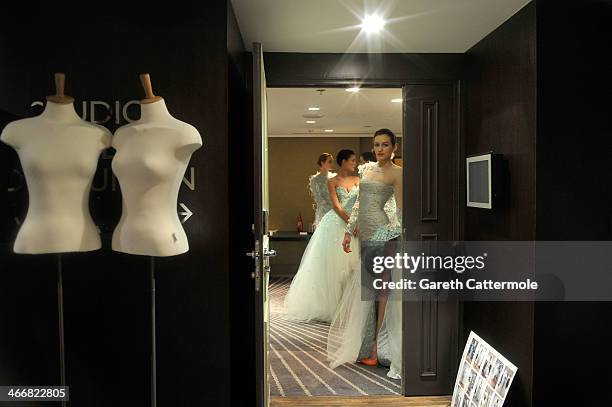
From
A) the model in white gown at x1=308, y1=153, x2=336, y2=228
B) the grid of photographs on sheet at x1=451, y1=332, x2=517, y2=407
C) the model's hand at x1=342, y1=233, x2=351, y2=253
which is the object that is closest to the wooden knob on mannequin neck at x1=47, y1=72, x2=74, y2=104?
the grid of photographs on sheet at x1=451, y1=332, x2=517, y2=407

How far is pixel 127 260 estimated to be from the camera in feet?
7.40

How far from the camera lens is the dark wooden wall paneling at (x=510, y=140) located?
2.51 m

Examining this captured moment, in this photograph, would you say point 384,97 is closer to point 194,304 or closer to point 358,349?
point 358,349

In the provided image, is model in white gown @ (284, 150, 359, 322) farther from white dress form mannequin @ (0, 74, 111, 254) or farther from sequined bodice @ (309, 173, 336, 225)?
white dress form mannequin @ (0, 74, 111, 254)

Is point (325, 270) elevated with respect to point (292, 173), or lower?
lower

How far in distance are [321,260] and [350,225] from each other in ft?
2.31

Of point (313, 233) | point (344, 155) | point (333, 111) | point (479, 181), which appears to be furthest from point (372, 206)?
point (333, 111)

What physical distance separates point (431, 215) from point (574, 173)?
1152mm

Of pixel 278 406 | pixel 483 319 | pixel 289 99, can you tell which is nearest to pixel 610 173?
pixel 483 319

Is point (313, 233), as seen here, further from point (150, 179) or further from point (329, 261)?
point (150, 179)

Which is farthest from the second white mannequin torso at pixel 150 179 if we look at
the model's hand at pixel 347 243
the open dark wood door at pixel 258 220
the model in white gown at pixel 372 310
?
the model's hand at pixel 347 243

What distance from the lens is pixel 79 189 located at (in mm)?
1846

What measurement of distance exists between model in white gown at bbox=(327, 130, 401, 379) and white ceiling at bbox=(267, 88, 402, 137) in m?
1.03

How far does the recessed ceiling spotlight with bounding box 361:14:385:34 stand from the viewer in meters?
2.76
